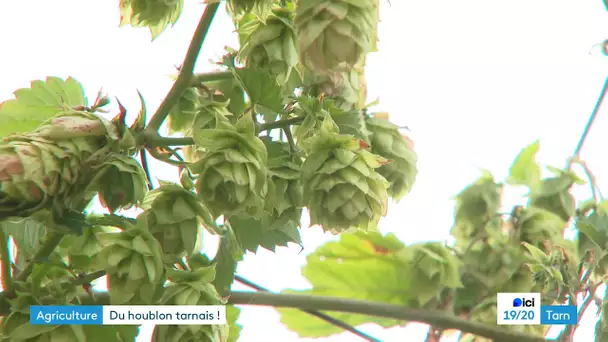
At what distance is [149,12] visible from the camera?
752mm

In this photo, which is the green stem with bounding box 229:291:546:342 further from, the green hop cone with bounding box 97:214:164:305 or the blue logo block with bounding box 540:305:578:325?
the green hop cone with bounding box 97:214:164:305

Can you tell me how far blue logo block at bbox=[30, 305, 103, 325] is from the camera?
61cm

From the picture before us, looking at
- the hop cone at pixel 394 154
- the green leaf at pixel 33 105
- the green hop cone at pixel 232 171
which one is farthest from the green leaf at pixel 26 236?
the hop cone at pixel 394 154

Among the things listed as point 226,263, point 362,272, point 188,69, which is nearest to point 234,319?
point 226,263

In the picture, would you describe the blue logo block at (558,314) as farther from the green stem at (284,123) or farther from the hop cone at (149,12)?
the hop cone at (149,12)

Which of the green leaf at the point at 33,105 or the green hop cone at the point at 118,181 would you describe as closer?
the green hop cone at the point at 118,181

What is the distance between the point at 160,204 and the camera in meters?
0.65

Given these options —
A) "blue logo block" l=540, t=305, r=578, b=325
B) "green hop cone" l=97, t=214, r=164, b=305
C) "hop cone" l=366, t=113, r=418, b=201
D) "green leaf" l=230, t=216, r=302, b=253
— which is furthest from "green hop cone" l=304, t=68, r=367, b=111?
"blue logo block" l=540, t=305, r=578, b=325

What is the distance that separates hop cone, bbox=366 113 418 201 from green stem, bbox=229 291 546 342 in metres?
0.14

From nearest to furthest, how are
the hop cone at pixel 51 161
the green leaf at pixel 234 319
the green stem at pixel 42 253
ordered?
the hop cone at pixel 51 161, the green stem at pixel 42 253, the green leaf at pixel 234 319

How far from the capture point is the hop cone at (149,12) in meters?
0.75

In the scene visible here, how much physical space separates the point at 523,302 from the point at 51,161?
0.64 meters

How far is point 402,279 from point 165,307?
47 centimetres

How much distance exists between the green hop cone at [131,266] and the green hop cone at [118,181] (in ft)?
0.09
